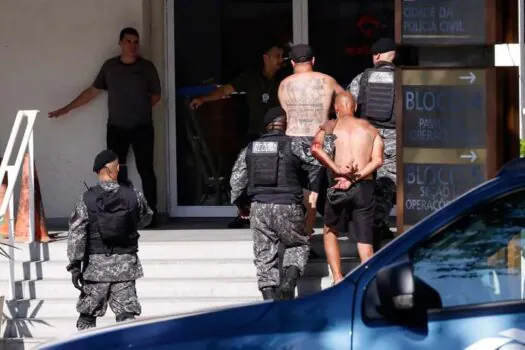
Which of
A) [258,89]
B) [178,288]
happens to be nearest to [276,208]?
[178,288]

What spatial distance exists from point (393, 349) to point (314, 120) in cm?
596

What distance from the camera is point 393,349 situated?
432 cm

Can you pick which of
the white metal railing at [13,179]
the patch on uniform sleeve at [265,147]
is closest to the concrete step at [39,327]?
the white metal railing at [13,179]

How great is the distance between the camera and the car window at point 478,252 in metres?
4.47

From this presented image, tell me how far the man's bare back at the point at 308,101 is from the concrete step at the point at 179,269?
3.79 feet

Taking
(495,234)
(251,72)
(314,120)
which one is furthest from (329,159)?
(495,234)

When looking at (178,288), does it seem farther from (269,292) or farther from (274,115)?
(274,115)

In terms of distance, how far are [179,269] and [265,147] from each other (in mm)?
1650

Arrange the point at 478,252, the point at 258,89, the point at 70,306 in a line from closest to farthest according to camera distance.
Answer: the point at 478,252
the point at 70,306
the point at 258,89

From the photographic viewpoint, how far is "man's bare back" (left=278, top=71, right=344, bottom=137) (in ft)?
33.5

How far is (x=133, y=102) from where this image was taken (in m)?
12.1

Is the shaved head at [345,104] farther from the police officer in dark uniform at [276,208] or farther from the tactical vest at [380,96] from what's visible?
the tactical vest at [380,96]

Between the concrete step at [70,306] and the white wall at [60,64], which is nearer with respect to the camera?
the concrete step at [70,306]

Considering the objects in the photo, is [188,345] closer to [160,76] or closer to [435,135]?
[435,135]
